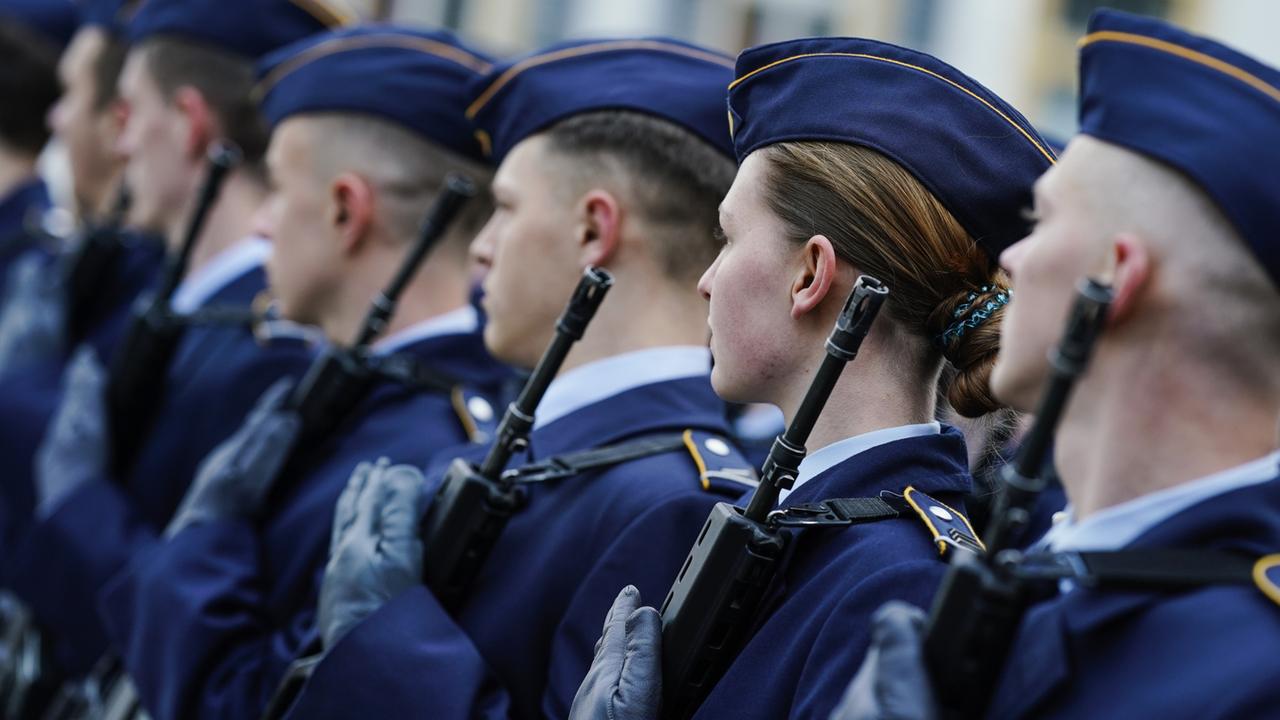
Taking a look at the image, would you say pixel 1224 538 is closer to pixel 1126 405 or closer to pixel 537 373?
pixel 1126 405

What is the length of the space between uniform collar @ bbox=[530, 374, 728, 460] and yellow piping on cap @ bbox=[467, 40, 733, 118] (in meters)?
0.67

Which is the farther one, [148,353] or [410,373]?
[148,353]

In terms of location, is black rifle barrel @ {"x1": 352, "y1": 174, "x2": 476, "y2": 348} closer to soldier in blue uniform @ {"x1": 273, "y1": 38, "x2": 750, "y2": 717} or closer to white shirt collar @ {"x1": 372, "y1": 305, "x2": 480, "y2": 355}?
white shirt collar @ {"x1": 372, "y1": 305, "x2": 480, "y2": 355}

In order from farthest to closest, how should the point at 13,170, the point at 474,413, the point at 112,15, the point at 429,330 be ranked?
the point at 13,170 < the point at 112,15 < the point at 429,330 < the point at 474,413

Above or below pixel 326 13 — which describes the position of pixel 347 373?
below

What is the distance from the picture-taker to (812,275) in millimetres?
2553

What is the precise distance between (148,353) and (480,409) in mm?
1407

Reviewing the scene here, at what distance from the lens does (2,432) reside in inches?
210

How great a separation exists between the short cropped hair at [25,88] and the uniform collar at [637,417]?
15.5 feet

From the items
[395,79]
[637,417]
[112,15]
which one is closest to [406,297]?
[395,79]

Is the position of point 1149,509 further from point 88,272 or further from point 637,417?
point 88,272

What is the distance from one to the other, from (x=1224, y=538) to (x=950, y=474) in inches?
27.9

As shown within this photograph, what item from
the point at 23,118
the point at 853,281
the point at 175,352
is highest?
the point at 853,281

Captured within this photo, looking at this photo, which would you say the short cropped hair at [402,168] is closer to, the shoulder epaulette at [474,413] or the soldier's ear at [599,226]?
the shoulder epaulette at [474,413]
